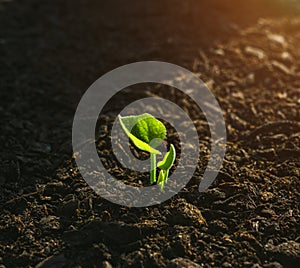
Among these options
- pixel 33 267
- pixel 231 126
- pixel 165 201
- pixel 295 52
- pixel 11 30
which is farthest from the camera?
pixel 11 30

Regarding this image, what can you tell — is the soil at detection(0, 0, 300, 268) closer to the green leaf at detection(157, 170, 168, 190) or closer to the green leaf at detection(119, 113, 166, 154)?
the green leaf at detection(157, 170, 168, 190)

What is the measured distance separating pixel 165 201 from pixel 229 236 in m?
0.20

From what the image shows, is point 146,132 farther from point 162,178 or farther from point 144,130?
point 162,178

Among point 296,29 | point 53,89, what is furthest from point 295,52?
point 53,89

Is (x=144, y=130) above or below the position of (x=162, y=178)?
above

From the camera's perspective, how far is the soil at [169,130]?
3.77ft

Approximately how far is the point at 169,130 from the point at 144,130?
398 mm

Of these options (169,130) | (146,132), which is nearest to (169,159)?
(146,132)

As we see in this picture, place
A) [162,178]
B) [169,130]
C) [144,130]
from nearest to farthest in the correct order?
[144,130] → [162,178] → [169,130]

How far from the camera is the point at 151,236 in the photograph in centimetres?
117

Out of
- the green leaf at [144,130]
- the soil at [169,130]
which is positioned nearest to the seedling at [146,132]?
the green leaf at [144,130]

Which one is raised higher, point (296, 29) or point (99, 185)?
point (296, 29)

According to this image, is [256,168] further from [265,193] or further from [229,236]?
[229,236]

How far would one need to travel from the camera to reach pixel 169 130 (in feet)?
5.10
